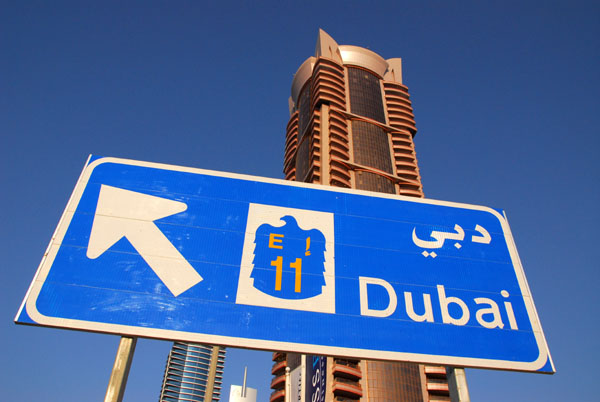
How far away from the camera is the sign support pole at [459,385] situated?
26.0 feet

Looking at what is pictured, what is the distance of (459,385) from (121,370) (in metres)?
6.45

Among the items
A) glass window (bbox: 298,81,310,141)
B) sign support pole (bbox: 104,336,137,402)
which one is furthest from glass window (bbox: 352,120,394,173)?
sign support pole (bbox: 104,336,137,402)

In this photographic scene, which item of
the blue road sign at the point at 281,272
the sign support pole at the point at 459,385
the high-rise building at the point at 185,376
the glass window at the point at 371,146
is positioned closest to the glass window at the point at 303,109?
the glass window at the point at 371,146

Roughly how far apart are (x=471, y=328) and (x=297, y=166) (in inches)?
3493

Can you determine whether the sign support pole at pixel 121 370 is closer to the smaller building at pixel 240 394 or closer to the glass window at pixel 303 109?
the glass window at pixel 303 109

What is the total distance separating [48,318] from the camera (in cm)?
707

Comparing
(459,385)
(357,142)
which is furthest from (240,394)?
(459,385)

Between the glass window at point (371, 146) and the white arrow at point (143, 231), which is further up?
the glass window at point (371, 146)

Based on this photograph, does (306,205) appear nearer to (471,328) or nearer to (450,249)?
(450,249)

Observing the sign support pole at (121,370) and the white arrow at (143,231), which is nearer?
the sign support pole at (121,370)

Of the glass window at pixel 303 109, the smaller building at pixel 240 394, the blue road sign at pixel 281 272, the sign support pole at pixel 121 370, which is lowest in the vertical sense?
the sign support pole at pixel 121 370

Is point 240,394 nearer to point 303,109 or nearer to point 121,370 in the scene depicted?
point 303,109

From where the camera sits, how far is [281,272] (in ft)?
27.2

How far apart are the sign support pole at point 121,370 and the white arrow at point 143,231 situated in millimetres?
1221
